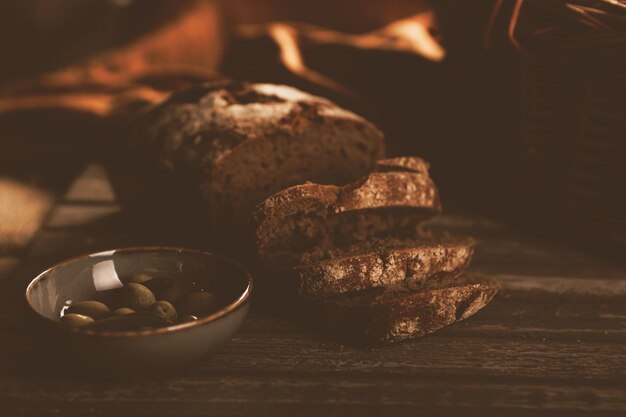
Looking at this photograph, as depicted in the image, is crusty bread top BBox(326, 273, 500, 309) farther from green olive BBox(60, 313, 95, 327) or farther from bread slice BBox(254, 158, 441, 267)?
green olive BBox(60, 313, 95, 327)

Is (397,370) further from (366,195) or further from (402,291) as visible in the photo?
(366,195)

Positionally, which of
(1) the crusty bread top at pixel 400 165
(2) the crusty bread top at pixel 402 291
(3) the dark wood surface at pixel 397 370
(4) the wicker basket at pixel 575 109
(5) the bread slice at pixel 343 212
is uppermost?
(4) the wicker basket at pixel 575 109

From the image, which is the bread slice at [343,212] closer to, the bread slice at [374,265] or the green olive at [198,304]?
the bread slice at [374,265]

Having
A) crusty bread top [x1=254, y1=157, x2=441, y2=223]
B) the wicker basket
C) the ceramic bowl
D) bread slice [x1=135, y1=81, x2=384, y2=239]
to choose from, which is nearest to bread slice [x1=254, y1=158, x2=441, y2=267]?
crusty bread top [x1=254, y1=157, x2=441, y2=223]

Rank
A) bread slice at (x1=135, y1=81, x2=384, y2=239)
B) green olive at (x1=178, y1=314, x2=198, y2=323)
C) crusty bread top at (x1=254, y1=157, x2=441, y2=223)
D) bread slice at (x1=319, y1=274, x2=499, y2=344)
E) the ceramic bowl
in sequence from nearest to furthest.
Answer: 1. the ceramic bowl
2. green olive at (x1=178, y1=314, x2=198, y2=323)
3. bread slice at (x1=319, y1=274, x2=499, y2=344)
4. crusty bread top at (x1=254, y1=157, x2=441, y2=223)
5. bread slice at (x1=135, y1=81, x2=384, y2=239)

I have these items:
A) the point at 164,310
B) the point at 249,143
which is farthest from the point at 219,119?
the point at 164,310

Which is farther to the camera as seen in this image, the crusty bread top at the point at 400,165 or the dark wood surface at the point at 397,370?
the crusty bread top at the point at 400,165

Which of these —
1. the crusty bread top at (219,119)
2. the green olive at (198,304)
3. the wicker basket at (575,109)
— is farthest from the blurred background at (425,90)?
the green olive at (198,304)
